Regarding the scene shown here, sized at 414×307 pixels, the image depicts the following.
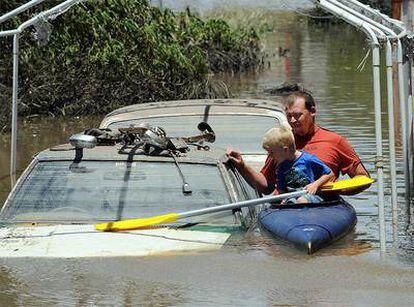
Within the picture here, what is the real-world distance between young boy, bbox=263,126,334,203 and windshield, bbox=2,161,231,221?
0.57 meters

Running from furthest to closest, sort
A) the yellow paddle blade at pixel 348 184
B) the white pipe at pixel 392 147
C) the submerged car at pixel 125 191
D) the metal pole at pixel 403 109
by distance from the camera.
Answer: the metal pole at pixel 403 109
the white pipe at pixel 392 147
the yellow paddle blade at pixel 348 184
the submerged car at pixel 125 191

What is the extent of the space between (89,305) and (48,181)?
5.53 ft

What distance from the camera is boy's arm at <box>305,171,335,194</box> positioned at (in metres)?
8.59

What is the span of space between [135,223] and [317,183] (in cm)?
152

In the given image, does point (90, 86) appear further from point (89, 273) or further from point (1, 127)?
point (89, 273)

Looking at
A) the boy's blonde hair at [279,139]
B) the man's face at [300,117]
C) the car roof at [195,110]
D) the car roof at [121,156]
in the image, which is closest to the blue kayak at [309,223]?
the boy's blonde hair at [279,139]

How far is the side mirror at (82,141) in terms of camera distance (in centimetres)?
845

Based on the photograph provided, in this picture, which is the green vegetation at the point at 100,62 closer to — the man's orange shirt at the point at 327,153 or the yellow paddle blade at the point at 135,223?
the man's orange shirt at the point at 327,153

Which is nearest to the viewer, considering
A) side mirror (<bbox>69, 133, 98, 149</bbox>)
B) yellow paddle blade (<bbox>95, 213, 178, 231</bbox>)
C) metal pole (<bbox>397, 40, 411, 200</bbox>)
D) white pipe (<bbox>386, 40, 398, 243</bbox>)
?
yellow paddle blade (<bbox>95, 213, 178, 231</bbox>)

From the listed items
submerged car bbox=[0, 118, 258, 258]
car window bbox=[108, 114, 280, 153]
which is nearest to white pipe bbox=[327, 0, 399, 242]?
submerged car bbox=[0, 118, 258, 258]

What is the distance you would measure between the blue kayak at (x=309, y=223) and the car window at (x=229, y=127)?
8.89 ft

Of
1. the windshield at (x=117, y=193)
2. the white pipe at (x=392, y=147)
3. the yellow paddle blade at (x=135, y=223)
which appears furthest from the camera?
the white pipe at (x=392, y=147)

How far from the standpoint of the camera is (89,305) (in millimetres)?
6988

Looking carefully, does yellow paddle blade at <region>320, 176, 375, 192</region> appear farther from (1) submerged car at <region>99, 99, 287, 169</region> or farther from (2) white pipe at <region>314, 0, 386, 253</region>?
(1) submerged car at <region>99, 99, 287, 169</region>
